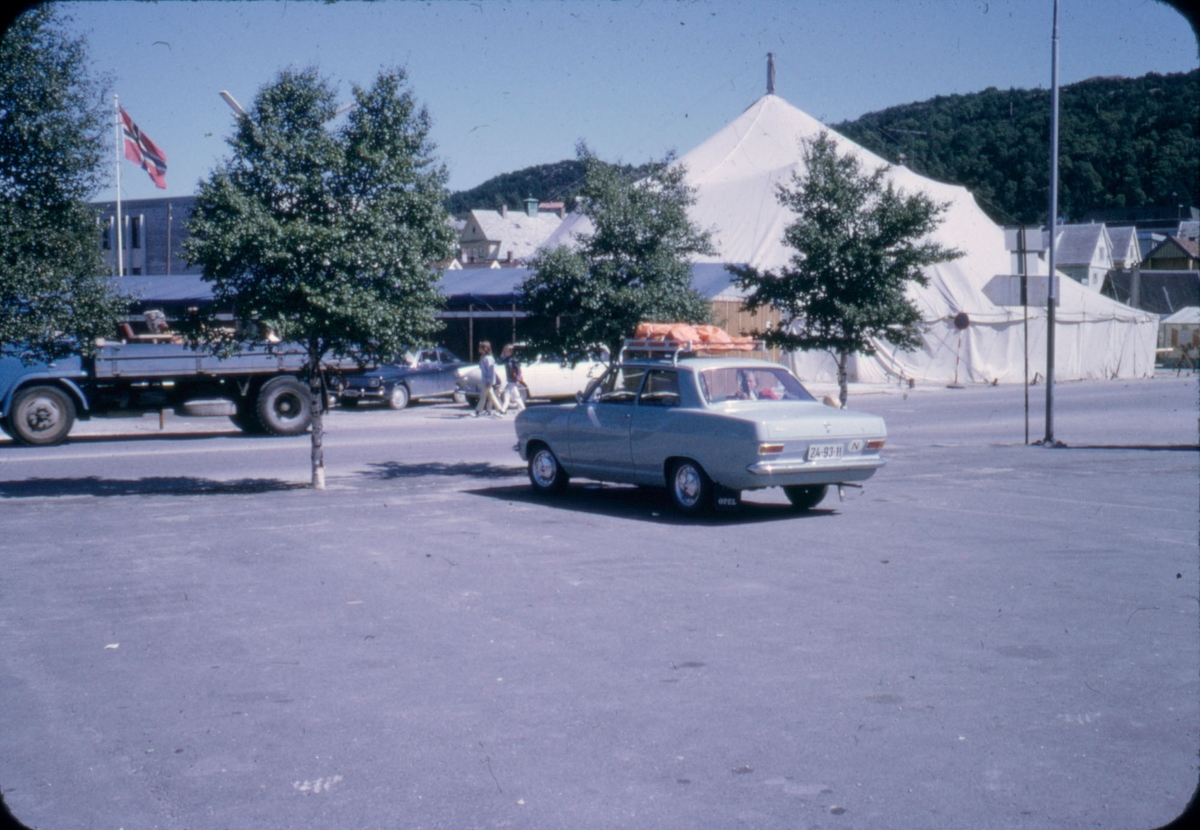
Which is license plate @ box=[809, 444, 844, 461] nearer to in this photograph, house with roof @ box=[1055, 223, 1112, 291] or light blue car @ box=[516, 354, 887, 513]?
light blue car @ box=[516, 354, 887, 513]

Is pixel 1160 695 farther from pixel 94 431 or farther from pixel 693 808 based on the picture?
pixel 94 431

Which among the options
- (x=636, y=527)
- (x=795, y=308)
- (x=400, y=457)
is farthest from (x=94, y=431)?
(x=636, y=527)

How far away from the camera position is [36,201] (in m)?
13.1

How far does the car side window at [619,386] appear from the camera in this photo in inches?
487

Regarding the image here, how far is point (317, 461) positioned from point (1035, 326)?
36.6 m

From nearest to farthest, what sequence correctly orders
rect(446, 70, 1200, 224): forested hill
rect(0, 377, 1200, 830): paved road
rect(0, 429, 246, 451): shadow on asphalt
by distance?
rect(0, 377, 1200, 830): paved road
rect(0, 429, 246, 451): shadow on asphalt
rect(446, 70, 1200, 224): forested hill

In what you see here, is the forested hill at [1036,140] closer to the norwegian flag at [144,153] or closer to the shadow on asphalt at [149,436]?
the norwegian flag at [144,153]

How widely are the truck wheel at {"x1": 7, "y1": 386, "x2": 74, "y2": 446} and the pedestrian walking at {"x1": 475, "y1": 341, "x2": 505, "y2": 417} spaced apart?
367 inches

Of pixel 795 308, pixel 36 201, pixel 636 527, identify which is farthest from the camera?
pixel 795 308

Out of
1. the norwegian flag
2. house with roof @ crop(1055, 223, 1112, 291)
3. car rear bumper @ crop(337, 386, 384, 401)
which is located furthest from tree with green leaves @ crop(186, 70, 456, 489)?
house with roof @ crop(1055, 223, 1112, 291)

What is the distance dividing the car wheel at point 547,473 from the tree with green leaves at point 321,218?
7.34ft

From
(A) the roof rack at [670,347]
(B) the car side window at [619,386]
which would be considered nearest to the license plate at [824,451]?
(A) the roof rack at [670,347]

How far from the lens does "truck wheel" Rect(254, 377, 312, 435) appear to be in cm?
2192

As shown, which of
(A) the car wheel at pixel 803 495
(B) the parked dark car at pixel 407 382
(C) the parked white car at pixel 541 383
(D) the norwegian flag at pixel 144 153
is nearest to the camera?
(A) the car wheel at pixel 803 495
